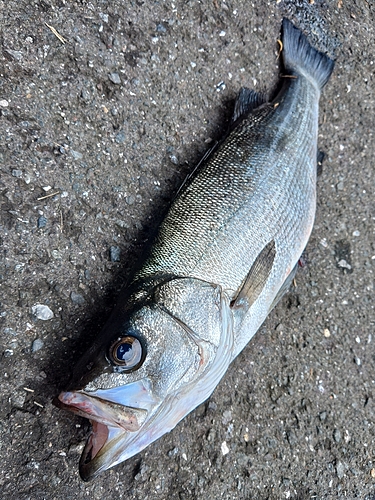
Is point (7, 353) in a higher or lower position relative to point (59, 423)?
higher

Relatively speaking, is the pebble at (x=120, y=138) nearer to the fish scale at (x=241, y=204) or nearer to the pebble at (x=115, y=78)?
the pebble at (x=115, y=78)

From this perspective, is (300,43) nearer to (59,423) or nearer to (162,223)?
(162,223)

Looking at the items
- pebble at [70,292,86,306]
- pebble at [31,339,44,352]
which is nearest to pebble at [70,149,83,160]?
pebble at [70,292,86,306]

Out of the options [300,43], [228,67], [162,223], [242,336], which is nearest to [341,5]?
[300,43]

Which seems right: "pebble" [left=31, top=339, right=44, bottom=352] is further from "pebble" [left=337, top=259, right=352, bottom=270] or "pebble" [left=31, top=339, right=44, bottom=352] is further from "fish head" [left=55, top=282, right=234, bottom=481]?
"pebble" [left=337, top=259, right=352, bottom=270]

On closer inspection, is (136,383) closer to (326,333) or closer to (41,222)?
(41,222)

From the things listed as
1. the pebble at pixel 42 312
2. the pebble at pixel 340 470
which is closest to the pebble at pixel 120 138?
the pebble at pixel 42 312

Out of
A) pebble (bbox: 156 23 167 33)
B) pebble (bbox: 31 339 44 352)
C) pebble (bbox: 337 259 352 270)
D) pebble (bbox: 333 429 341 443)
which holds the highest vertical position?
pebble (bbox: 156 23 167 33)
